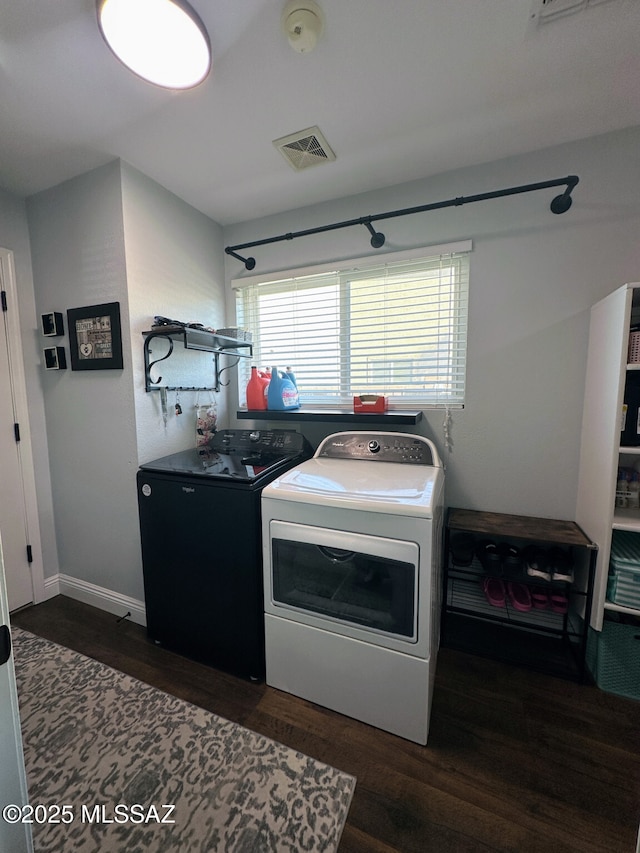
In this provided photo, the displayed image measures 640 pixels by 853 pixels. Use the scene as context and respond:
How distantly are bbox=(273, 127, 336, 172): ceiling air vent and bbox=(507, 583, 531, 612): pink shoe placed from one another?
2.45 meters

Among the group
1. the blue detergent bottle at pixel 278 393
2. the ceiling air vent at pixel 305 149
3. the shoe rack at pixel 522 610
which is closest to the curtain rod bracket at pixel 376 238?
the ceiling air vent at pixel 305 149

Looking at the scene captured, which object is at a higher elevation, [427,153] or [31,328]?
[427,153]

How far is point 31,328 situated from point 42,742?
84.3 inches

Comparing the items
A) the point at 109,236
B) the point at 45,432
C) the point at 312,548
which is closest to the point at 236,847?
the point at 312,548

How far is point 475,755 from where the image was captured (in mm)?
1250

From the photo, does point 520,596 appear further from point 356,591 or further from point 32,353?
point 32,353

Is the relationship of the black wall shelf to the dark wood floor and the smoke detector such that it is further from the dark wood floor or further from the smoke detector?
the smoke detector

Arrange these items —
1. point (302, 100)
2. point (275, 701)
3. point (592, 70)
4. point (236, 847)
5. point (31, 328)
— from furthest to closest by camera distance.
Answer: point (31, 328) → point (275, 701) → point (302, 100) → point (592, 70) → point (236, 847)

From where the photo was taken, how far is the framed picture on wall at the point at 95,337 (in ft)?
5.89

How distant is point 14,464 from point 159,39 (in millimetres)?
2251

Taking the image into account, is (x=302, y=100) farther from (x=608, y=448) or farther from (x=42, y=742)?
(x=42, y=742)

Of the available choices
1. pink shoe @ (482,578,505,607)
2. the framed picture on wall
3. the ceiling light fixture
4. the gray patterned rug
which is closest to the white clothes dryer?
the gray patterned rug

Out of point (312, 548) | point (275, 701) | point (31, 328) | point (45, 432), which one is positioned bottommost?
point (275, 701)

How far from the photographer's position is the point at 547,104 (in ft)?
4.52
